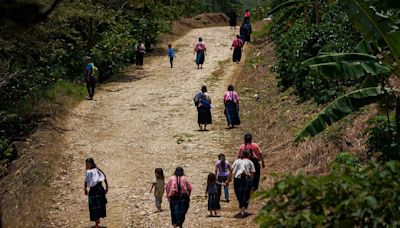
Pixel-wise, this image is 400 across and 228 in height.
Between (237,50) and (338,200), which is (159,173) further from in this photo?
(237,50)

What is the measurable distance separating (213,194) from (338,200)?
22.7 ft

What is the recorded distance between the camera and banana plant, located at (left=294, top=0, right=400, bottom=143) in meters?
9.27

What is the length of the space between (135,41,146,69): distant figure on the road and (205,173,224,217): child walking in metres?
17.6

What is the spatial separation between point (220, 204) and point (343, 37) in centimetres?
721

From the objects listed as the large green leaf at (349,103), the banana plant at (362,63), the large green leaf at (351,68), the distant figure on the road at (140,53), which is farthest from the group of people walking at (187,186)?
the distant figure on the road at (140,53)

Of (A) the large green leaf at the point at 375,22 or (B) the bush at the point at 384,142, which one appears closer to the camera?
(A) the large green leaf at the point at 375,22

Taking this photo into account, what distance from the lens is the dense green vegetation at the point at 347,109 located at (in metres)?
5.62

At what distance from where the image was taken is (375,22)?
9312 millimetres

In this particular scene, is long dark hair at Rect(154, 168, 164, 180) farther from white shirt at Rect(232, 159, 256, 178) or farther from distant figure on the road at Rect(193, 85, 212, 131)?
distant figure on the road at Rect(193, 85, 212, 131)

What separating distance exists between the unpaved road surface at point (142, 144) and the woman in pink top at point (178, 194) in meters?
0.82

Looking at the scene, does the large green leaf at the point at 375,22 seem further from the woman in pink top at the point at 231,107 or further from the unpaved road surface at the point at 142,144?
the woman in pink top at the point at 231,107

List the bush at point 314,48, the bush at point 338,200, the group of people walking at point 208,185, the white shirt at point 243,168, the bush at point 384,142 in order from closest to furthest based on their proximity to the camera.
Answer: the bush at point 338,200
the bush at point 384,142
the group of people walking at point 208,185
the white shirt at point 243,168
the bush at point 314,48

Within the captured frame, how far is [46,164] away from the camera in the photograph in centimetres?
1691

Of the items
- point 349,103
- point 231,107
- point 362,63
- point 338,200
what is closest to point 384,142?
point 349,103
